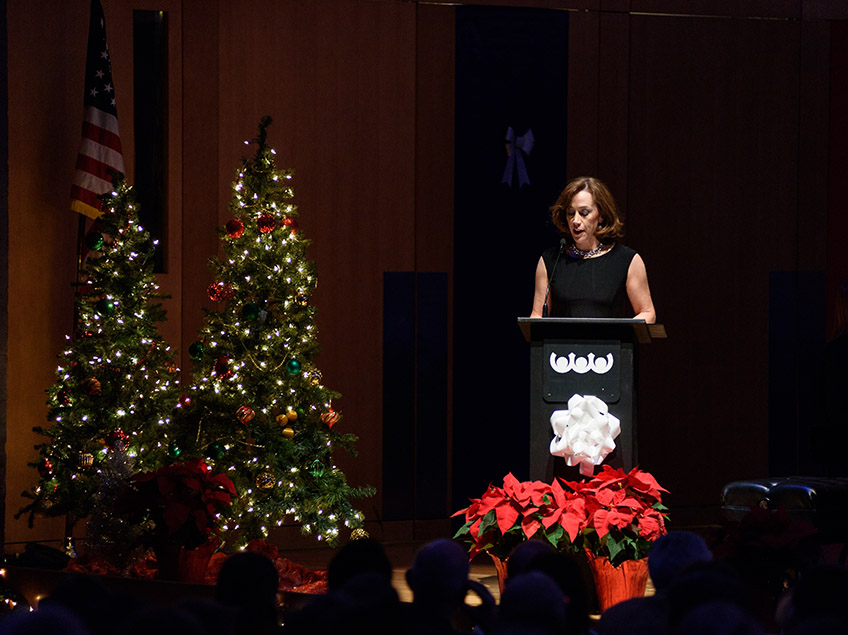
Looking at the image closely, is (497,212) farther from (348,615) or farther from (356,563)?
(348,615)

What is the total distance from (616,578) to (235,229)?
2316 mm

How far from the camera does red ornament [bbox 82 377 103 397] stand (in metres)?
5.11

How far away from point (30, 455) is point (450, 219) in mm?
2447

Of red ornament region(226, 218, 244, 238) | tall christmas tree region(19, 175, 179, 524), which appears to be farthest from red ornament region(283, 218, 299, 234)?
tall christmas tree region(19, 175, 179, 524)

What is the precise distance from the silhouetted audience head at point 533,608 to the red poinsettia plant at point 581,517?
2.69m

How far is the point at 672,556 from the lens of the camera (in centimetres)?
155

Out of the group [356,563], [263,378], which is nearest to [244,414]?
[263,378]

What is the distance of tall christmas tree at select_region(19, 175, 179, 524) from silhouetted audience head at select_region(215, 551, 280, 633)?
380 cm

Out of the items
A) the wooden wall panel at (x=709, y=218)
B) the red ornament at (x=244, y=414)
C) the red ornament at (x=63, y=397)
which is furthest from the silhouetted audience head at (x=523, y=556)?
the wooden wall panel at (x=709, y=218)

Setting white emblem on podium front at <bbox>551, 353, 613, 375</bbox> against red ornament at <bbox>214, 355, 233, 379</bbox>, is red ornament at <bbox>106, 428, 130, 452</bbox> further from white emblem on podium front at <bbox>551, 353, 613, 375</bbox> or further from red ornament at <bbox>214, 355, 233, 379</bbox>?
white emblem on podium front at <bbox>551, 353, 613, 375</bbox>

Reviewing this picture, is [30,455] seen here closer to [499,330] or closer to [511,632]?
[499,330]

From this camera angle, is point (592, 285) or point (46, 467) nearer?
point (592, 285)

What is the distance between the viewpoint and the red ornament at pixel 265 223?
519 cm

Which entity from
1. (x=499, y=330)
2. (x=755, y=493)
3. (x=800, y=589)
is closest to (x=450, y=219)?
(x=499, y=330)
